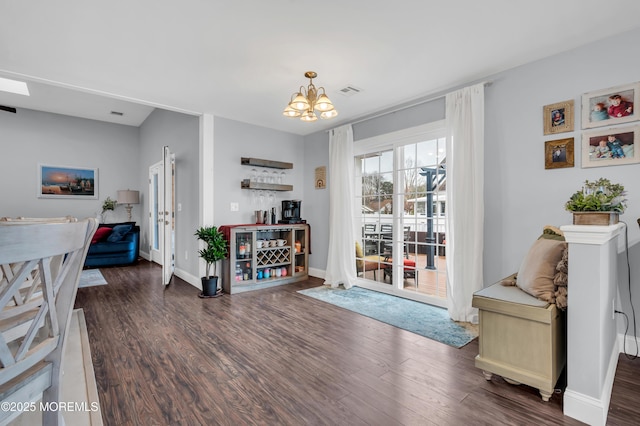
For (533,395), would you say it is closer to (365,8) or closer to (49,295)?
(49,295)

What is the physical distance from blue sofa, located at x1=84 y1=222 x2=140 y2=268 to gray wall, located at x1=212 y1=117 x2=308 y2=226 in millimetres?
3043

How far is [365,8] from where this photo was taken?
212 cm

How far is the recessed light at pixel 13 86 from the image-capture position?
506 cm

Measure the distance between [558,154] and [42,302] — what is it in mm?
3573

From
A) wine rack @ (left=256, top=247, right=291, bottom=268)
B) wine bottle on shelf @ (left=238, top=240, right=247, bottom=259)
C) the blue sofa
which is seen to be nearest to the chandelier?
wine bottle on shelf @ (left=238, top=240, right=247, bottom=259)

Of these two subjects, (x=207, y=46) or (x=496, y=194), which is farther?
(x=496, y=194)

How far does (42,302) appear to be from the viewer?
2.84ft

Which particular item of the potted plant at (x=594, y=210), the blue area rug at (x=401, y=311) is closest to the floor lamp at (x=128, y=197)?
the blue area rug at (x=401, y=311)

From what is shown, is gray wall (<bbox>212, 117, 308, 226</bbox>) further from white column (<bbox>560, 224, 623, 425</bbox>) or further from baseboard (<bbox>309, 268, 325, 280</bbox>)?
white column (<bbox>560, 224, 623, 425</bbox>)

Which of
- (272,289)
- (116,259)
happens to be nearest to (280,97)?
(272,289)

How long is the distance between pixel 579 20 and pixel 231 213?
4374 mm

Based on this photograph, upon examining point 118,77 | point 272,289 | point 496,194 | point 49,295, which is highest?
point 118,77

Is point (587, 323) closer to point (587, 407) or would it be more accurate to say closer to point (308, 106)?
point (587, 407)

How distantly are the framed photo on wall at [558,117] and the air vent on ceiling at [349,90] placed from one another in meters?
1.88
